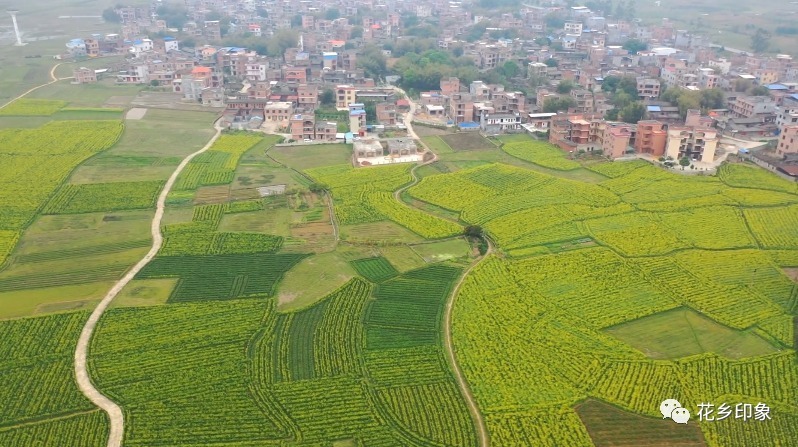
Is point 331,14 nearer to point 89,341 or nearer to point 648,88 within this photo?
point 648,88

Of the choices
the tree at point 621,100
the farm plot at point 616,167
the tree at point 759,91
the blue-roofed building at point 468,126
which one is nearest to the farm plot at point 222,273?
the farm plot at point 616,167

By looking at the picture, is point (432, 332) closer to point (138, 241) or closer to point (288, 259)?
point (288, 259)

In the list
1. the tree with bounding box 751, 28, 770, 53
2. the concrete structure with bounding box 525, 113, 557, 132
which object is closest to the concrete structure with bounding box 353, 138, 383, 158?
the concrete structure with bounding box 525, 113, 557, 132

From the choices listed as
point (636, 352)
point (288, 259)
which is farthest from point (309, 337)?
point (636, 352)

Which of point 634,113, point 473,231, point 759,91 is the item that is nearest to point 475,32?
point 759,91

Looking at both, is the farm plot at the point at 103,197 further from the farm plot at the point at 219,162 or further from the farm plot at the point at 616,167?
the farm plot at the point at 616,167

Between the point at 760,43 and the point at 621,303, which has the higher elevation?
the point at 760,43
